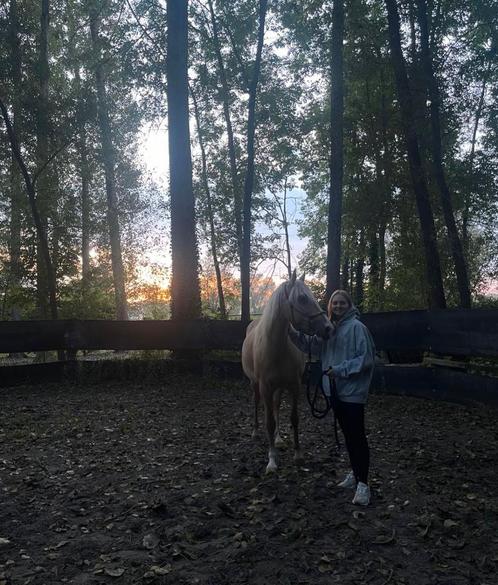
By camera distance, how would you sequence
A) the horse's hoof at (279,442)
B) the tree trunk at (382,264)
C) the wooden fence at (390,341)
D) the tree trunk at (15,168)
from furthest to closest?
the tree trunk at (382,264) < the tree trunk at (15,168) < the wooden fence at (390,341) < the horse's hoof at (279,442)

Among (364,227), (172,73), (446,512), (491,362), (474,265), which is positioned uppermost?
(172,73)

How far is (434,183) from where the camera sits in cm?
1659

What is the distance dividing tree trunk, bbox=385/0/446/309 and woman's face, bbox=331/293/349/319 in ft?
25.4

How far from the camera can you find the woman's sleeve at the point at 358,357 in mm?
4363

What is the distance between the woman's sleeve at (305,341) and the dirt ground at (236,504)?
4.59ft

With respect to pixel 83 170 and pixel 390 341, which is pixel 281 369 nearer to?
pixel 390 341

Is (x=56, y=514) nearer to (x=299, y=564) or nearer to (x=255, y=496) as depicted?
(x=255, y=496)

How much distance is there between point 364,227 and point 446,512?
15728 mm

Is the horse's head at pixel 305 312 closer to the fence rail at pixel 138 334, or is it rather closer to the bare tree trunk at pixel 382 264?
the fence rail at pixel 138 334

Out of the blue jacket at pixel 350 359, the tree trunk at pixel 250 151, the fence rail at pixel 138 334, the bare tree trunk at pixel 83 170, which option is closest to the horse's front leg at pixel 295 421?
the blue jacket at pixel 350 359

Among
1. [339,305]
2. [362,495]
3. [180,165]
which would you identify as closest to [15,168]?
[180,165]

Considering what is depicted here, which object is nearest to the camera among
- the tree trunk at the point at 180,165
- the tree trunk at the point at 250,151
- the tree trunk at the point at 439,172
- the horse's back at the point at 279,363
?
the horse's back at the point at 279,363

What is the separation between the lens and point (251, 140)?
15156mm

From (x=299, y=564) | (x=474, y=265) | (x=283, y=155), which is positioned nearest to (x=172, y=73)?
(x=283, y=155)
